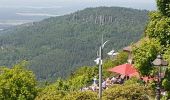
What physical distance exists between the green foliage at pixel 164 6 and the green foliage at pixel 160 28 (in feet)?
0.86

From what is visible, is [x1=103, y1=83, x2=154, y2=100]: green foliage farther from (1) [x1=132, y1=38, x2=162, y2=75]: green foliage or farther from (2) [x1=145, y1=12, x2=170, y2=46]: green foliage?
(2) [x1=145, y1=12, x2=170, y2=46]: green foliage

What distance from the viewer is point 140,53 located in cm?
2552

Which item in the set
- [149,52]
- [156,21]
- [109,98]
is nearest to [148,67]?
[149,52]

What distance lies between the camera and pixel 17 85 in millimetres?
26984

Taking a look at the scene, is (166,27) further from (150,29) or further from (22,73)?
(22,73)

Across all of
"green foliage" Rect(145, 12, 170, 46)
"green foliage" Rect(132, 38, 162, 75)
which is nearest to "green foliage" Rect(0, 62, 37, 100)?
"green foliage" Rect(132, 38, 162, 75)

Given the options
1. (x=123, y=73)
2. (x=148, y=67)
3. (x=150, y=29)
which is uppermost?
(x=150, y=29)

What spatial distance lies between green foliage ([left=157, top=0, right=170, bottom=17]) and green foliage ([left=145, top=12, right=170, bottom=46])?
26cm

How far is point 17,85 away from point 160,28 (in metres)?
8.38

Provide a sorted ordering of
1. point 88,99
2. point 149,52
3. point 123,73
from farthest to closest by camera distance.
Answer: point 123,73
point 149,52
point 88,99

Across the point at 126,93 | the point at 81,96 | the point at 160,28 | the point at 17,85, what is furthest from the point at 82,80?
the point at 81,96

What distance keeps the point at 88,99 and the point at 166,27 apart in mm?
7780

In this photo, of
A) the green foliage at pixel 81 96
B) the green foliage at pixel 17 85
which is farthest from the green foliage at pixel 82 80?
the green foliage at pixel 81 96

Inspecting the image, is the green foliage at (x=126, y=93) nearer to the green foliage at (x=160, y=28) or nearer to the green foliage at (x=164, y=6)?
the green foliage at (x=160, y=28)
